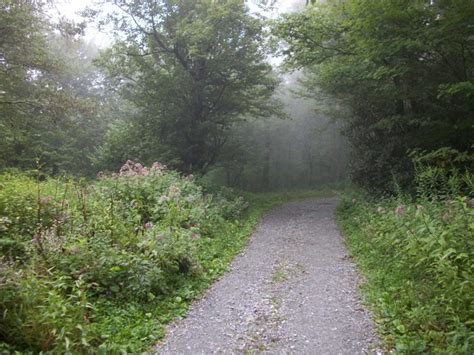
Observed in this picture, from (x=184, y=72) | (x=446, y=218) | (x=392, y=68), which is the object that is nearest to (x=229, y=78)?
(x=184, y=72)

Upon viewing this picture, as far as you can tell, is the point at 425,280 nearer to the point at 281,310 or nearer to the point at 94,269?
the point at 281,310

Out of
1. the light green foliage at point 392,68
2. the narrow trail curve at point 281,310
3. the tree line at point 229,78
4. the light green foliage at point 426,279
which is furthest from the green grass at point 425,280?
the light green foliage at point 392,68

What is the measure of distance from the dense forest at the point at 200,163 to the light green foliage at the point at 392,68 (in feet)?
0.18

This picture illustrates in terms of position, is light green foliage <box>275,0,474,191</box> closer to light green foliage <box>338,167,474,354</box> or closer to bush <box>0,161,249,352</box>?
light green foliage <box>338,167,474,354</box>

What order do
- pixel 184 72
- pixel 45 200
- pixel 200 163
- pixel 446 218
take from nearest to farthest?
1. pixel 446 218
2. pixel 45 200
3. pixel 184 72
4. pixel 200 163

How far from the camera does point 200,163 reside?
18.0 meters

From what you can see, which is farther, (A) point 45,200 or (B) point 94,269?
(A) point 45,200

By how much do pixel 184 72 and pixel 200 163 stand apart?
4402mm

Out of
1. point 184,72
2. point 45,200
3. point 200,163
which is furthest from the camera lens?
point 200,163

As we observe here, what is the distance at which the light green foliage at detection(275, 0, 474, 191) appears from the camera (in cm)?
838

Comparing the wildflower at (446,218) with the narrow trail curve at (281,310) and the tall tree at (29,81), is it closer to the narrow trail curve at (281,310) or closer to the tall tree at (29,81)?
the narrow trail curve at (281,310)

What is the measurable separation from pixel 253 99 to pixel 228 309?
45.2ft

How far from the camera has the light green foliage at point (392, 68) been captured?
8.38 meters

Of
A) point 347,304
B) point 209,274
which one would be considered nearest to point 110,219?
point 209,274
